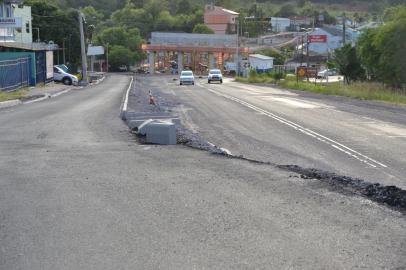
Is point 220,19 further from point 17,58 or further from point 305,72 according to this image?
point 17,58

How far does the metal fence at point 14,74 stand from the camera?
3791 cm

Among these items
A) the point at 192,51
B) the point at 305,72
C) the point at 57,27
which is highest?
the point at 57,27

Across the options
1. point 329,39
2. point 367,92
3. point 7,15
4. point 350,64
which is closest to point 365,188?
point 367,92

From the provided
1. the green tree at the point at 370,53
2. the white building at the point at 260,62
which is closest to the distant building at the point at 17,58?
the green tree at the point at 370,53

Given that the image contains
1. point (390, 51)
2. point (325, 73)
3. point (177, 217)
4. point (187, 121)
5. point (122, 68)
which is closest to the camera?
point (177, 217)

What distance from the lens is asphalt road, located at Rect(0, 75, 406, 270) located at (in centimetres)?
585

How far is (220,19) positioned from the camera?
618 feet

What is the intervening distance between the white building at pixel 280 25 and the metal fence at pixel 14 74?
144726mm

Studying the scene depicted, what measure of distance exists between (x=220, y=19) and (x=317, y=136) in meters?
175

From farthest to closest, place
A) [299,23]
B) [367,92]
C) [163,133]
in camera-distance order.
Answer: [299,23], [367,92], [163,133]

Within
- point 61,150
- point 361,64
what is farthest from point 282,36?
point 61,150

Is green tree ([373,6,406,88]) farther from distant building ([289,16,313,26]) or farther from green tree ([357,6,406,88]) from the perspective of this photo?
distant building ([289,16,313,26])

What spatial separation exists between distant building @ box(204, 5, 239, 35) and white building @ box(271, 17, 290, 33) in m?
11.5

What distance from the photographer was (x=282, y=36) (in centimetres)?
17375
